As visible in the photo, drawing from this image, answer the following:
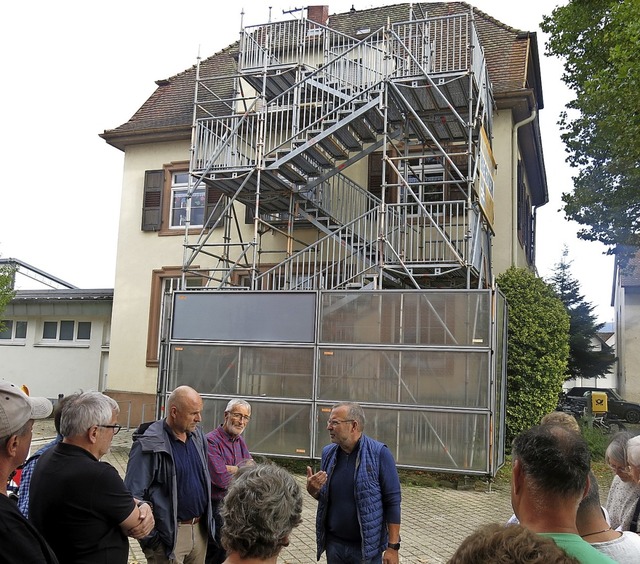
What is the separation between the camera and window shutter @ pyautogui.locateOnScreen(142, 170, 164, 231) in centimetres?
1777

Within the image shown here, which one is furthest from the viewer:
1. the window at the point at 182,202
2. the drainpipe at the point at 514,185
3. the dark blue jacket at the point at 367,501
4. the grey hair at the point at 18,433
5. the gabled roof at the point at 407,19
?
the window at the point at 182,202

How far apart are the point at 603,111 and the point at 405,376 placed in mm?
8666

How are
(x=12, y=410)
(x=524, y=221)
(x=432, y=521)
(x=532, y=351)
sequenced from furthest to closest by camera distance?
1. (x=524, y=221)
2. (x=532, y=351)
3. (x=432, y=521)
4. (x=12, y=410)

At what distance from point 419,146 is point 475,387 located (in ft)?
23.3

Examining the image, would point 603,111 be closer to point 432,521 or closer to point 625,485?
point 432,521

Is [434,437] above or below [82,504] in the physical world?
below

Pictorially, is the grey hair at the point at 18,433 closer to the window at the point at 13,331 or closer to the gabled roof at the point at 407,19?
the gabled roof at the point at 407,19

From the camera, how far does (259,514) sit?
8.27 feet

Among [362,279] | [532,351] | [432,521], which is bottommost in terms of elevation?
[432,521]

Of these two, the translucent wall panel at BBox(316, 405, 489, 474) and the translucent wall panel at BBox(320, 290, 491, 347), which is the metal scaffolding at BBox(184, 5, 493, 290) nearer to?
the translucent wall panel at BBox(320, 290, 491, 347)

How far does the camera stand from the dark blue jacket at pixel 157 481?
4.10 m

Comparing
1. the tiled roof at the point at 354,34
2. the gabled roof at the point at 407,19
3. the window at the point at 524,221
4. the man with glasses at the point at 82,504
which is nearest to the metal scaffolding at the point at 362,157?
the gabled roof at the point at 407,19

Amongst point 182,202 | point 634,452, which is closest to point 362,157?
point 182,202

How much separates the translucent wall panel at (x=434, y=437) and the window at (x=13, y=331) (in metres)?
14.6
